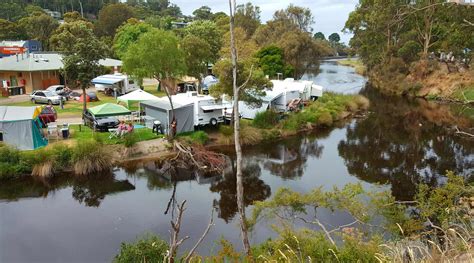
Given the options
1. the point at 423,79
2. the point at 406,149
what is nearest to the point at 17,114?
the point at 406,149

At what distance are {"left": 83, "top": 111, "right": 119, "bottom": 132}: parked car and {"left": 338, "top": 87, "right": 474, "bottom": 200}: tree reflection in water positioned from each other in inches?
517

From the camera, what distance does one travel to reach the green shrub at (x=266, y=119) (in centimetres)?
2683

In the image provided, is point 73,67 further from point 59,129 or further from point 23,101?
point 23,101

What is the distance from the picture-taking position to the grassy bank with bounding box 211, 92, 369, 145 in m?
25.0

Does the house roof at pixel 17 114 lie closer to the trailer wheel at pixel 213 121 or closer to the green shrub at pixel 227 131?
the trailer wheel at pixel 213 121

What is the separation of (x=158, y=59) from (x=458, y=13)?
2957 centimetres

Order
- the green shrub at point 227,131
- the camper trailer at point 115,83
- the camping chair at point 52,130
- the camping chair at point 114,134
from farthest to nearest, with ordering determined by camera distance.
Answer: the camper trailer at point 115,83, the green shrub at point 227,131, the camping chair at point 114,134, the camping chair at point 52,130

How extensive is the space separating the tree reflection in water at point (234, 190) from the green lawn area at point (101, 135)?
530cm

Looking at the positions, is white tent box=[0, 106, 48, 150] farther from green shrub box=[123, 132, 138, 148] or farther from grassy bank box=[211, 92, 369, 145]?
grassy bank box=[211, 92, 369, 145]

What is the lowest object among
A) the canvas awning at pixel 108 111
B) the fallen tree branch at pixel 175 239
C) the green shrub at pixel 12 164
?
the green shrub at pixel 12 164

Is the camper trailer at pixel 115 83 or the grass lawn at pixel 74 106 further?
the camper trailer at pixel 115 83

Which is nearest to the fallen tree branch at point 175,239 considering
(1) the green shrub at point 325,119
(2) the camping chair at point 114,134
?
(2) the camping chair at point 114,134

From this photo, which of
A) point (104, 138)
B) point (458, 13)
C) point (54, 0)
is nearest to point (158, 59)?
point (104, 138)

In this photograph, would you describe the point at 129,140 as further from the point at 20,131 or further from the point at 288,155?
the point at 288,155
